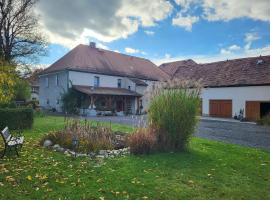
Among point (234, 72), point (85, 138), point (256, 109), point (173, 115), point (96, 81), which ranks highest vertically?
point (234, 72)

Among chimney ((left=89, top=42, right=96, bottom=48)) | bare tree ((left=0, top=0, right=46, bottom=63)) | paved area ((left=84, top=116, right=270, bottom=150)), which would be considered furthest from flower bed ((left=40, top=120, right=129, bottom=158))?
chimney ((left=89, top=42, right=96, bottom=48))

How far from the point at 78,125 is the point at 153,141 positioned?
3.34m

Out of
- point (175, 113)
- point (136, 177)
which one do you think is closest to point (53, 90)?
point (175, 113)

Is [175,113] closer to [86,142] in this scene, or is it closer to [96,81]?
[86,142]

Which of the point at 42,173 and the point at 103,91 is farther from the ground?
the point at 103,91

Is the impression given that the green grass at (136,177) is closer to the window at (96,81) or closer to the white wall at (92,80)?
the white wall at (92,80)

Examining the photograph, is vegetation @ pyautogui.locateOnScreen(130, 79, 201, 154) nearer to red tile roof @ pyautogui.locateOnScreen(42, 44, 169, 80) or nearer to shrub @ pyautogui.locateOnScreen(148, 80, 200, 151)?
shrub @ pyautogui.locateOnScreen(148, 80, 200, 151)

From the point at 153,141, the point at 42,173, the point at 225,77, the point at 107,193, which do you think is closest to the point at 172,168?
the point at 153,141

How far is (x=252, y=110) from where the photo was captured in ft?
95.6

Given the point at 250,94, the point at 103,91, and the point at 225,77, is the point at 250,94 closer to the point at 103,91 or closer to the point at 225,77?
the point at 225,77

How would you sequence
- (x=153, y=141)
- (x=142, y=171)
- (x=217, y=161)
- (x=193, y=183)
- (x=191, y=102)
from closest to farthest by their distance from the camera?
(x=193, y=183)
(x=142, y=171)
(x=217, y=161)
(x=153, y=141)
(x=191, y=102)

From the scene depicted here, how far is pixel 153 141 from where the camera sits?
368 inches

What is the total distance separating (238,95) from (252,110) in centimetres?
233

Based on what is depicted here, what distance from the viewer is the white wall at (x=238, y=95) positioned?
28641 mm
